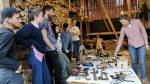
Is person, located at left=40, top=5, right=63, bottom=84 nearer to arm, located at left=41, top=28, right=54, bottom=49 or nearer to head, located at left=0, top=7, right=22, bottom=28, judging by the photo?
arm, located at left=41, top=28, right=54, bottom=49

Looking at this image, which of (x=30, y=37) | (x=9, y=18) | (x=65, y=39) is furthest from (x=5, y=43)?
(x=65, y=39)

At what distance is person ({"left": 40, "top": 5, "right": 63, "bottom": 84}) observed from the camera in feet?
17.9

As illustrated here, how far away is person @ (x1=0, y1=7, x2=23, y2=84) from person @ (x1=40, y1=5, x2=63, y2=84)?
1.52 metres

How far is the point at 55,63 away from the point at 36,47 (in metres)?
0.92

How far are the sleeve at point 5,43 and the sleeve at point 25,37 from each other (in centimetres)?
72

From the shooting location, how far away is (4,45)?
11.7 ft

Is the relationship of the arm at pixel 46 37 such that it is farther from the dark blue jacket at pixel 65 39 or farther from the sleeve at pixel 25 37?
the dark blue jacket at pixel 65 39

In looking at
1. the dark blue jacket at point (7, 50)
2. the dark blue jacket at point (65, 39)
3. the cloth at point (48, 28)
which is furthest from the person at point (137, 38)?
the dark blue jacket at point (7, 50)

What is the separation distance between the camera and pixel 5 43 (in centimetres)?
357

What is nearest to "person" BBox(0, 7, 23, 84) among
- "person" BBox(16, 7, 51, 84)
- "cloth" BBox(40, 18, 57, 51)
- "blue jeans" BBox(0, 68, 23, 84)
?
"blue jeans" BBox(0, 68, 23, 84)

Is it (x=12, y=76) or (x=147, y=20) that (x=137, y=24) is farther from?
(x=147, y=20)

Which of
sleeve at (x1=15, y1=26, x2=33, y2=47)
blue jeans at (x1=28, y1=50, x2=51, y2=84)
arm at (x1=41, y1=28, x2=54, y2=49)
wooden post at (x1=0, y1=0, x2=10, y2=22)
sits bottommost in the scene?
blue jeans at (x1=28, y1=50, x2=51, y2=84)

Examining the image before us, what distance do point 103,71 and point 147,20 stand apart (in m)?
8.64

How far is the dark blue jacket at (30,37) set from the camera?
14.7ft
